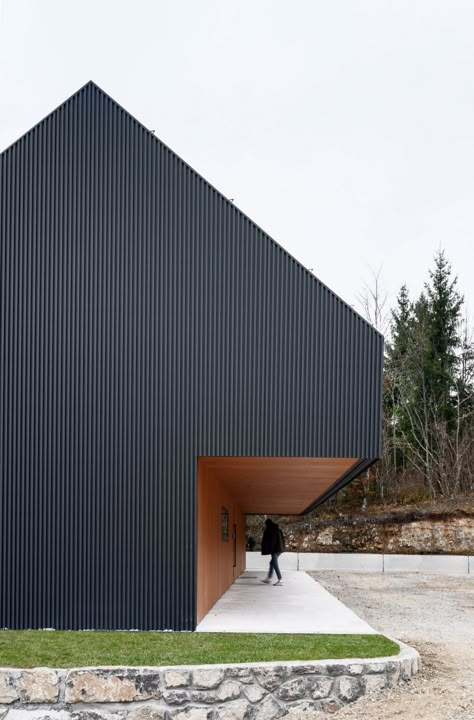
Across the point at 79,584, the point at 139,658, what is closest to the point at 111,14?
the point at 79,584

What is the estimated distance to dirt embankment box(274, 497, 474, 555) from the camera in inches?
1188

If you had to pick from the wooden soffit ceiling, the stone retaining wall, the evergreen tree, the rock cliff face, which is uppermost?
the evergreen tree

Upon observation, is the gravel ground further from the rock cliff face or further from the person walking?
the rock cliff face

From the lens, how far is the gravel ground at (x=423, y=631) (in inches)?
316

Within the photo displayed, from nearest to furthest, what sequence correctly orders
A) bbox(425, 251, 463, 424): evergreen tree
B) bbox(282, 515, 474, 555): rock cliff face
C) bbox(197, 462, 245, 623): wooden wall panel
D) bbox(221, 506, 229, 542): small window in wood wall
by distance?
bbox(197, 462, 245, 623): wooden wall panel
bbox(221, 506, 229, 542): small window in wood wall
bbox(282, 515, 474, 555): rock cliff face
bbox(425, 251, 463, 424): evergreen tree

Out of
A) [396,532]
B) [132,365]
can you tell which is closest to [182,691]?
[132,365]

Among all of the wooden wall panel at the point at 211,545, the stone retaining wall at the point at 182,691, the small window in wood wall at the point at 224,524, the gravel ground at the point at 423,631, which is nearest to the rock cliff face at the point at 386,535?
the gravel ground at the point at 423,631

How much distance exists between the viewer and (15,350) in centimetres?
1151

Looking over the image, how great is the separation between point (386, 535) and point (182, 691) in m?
24.1

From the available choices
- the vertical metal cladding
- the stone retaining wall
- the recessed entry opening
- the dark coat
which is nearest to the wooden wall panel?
the recessed entry opening

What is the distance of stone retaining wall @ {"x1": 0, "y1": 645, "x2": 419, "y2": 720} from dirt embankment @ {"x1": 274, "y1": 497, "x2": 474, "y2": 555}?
22.8 metres

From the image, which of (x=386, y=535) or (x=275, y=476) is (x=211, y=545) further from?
(x=386, y=535)

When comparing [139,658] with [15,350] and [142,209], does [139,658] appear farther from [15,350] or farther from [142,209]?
[142,209]

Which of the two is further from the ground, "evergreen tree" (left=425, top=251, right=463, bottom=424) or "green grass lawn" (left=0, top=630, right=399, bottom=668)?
"evergreen tree" (left=425, top=251, right=463, bottom=424)
